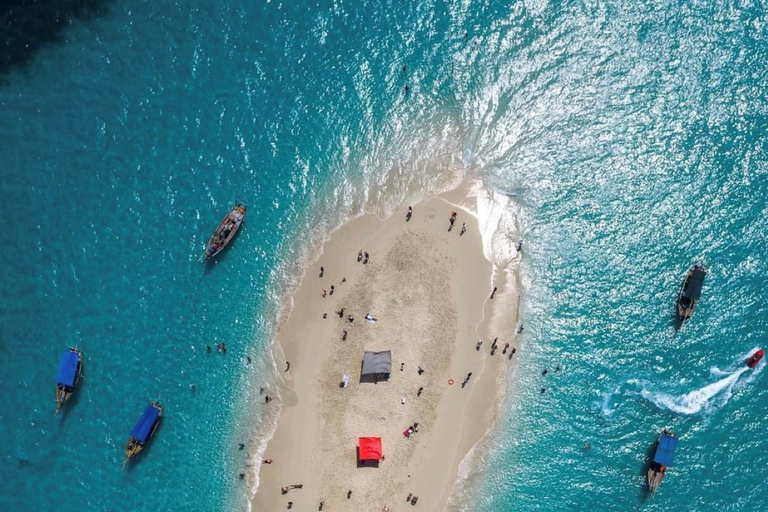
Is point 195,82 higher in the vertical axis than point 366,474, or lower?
higher

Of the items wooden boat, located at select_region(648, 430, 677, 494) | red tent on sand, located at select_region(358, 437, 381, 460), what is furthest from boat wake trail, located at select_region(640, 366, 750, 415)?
red tent on sand, located at select_region(358, 437, 381, 460)

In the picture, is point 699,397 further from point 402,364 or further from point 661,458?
point 402,364

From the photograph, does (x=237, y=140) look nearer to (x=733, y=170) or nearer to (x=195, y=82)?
(x=195, y=82)

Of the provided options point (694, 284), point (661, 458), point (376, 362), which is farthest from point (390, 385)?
point (694, 284)

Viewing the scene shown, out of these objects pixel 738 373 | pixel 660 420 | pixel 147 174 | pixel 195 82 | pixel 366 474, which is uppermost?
pixel 195 82

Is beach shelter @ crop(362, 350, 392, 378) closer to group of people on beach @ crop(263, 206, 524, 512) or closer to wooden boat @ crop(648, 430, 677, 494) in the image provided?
group of people on beach @ crop(263, 206, 524, 512)

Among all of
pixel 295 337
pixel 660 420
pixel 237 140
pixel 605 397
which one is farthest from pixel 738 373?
pixel 237 140
